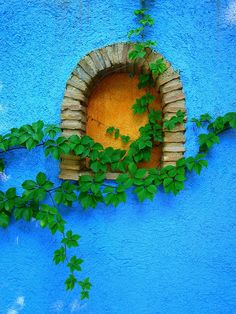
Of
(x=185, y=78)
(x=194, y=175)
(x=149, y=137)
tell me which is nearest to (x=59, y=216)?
(x=149, y=137)

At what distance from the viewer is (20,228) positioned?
2.20m

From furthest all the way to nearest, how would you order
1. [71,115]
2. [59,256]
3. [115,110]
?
[115,110], [71,115], [59,256]

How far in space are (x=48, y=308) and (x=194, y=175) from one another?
126 centimetres

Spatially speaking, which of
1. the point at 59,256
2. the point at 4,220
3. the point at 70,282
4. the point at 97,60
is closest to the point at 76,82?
the point at 97,60

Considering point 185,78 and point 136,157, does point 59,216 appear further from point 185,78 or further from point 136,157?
point 185,78

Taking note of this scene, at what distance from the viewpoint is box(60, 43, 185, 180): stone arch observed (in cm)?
214

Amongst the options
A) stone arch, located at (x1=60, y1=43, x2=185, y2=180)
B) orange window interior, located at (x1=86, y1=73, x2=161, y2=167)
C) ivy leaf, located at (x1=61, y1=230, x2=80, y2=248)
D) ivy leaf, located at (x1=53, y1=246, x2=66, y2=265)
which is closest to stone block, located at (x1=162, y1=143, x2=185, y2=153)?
stone arch, located at (x1=60, y1=43, x2=185, y2=180)

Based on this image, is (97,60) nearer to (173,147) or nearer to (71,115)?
(71,115)

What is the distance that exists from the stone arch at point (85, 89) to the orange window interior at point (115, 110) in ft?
0.68

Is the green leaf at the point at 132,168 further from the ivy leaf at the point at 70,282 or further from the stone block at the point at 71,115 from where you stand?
the ivy leaf at the point at 70,282

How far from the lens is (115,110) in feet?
7.84

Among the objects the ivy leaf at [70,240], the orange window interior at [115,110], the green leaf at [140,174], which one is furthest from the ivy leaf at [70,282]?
the orange window interior at [115,110]

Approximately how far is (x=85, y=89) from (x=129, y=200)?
758 mm

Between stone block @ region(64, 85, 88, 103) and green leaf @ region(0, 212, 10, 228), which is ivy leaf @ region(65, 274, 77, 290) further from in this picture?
stone block @ region(64, 85, 88, 103)
